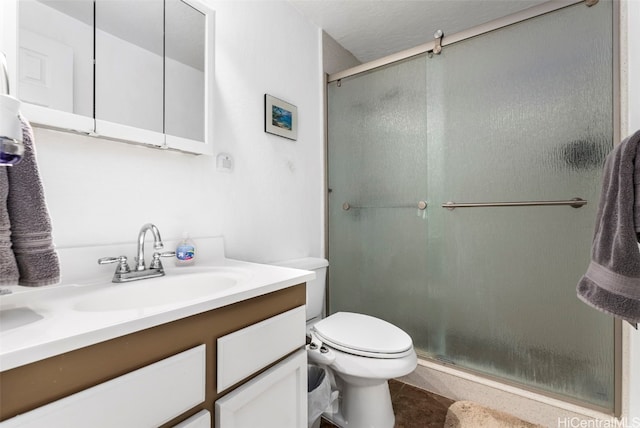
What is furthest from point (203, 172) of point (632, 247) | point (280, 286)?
point (632, 247)

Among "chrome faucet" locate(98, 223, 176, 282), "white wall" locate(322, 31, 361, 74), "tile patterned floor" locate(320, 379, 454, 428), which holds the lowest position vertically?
"tile patterned floor" locate(320, 379, 454, 428)

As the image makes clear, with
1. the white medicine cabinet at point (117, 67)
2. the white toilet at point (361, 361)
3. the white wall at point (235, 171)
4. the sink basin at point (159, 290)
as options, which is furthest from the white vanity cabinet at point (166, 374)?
the white medicine cabinet at point (117, 67)

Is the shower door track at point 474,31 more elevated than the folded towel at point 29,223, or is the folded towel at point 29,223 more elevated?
the shower door track at point 474,31

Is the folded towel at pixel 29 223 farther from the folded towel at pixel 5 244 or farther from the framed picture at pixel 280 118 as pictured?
the framed picture at pixel 280 118

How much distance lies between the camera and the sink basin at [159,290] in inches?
31.6

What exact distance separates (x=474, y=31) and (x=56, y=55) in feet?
5.73

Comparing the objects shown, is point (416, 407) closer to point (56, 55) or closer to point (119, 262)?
point (119, 262)

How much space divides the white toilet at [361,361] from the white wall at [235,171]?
531mm

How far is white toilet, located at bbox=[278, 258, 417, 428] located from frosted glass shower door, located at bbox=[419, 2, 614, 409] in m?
0.52

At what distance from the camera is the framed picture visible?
1.55 meters

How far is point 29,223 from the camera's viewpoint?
0.57m

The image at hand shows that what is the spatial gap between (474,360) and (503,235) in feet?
2.20

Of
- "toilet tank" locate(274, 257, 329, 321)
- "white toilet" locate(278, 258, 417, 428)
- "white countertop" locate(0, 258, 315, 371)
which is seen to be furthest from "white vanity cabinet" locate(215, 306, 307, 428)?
"toilet tank" locate(274, 257, 329, 321)

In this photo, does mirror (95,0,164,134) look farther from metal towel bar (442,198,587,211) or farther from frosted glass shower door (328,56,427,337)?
metal towel bar (442,198,587,211)
